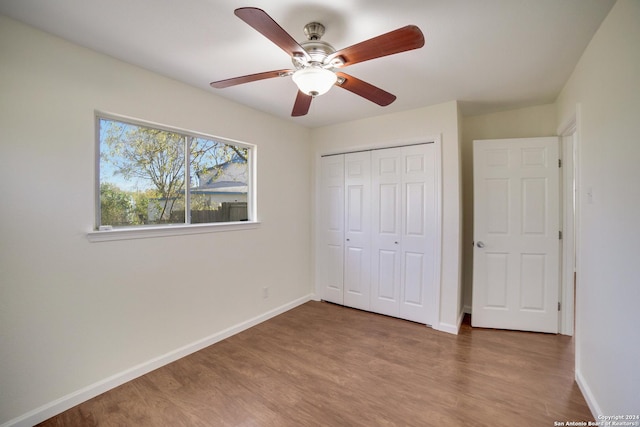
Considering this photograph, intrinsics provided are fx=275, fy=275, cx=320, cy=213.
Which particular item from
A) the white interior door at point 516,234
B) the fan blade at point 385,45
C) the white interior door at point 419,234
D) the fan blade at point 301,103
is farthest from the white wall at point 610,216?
the fan blade at point 301,103

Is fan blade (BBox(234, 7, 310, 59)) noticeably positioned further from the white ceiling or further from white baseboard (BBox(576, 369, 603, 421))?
white baseboard (BBox(576, 369, 603, 421))

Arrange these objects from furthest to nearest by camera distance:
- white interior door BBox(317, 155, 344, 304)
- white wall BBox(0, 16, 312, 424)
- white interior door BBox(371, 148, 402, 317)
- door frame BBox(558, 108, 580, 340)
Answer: white interior door BBox(317, 155, 344, 304)
white interior door BBox(371, 148, 402, 317)
door frame BBox(558, 108, 580, 340)
white wall BBox(0, 16, 312, 424)

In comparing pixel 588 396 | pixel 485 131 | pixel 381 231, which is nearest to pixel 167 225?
pixel 381 231

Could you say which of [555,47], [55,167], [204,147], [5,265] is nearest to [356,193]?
[204,147]

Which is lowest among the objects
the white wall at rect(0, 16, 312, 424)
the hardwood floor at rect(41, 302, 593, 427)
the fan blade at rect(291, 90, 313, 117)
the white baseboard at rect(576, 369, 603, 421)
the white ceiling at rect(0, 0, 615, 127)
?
the hardwood floor at rect(41, 302, 593, 427)

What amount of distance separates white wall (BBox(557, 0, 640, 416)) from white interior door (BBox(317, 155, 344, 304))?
7.71 feet

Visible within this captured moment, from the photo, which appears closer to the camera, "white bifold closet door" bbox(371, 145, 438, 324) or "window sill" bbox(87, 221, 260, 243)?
"window sill" bbox(87, 221, 260, 243)

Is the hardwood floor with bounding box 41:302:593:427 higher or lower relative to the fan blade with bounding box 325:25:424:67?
lower

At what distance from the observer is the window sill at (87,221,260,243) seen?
198 centimetres

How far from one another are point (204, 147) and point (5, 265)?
1630mm

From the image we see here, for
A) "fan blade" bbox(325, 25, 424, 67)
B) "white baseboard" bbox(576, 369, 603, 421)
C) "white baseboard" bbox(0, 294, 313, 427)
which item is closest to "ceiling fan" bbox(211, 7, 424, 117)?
"fan blade" bbox(325, 25, 424, 67)

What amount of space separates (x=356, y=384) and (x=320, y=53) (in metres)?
2.29

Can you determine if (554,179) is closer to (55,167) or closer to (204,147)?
(204,147)

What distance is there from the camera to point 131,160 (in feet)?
7.25
